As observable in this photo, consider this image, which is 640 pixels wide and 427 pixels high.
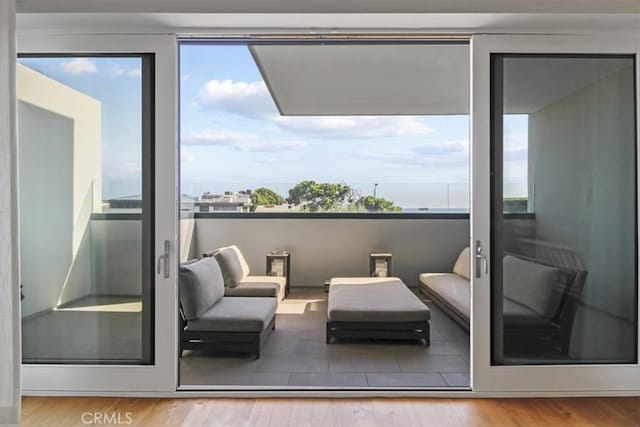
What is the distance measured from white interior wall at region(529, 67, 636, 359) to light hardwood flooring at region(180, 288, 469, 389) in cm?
97

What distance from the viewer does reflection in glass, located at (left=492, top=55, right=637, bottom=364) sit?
257 centimetres

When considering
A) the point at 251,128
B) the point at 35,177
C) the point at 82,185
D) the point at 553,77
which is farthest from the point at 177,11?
the point at 251,128

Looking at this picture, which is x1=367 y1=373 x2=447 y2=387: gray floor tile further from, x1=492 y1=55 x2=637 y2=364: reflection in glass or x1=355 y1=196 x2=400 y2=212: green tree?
x1=355 y1=196 x2=400 y2=212: green tree

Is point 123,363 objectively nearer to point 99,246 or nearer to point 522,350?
point 99,246

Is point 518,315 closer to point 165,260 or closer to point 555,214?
point 555,214

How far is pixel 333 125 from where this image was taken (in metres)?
7.27

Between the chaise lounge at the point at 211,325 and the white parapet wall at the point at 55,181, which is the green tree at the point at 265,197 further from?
the white parapet wall at the point at 55,181

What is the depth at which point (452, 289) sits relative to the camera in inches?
183

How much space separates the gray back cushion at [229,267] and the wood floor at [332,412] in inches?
95.8

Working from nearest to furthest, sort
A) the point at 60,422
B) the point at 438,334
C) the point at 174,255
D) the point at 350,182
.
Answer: the point at 60,422, the point at 174,255, the point at 438,334, the point at 350,182

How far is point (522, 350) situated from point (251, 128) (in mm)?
5578

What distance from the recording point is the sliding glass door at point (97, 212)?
256 cm

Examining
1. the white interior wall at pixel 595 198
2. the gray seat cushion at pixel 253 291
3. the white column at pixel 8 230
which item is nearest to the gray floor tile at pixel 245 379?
the white column at pixel 8 230

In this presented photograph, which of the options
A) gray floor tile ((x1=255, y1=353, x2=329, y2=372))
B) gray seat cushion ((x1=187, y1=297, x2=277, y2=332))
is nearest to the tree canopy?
gray seat cushion ((x1=187, y1=297, x2=277, y2=332))
